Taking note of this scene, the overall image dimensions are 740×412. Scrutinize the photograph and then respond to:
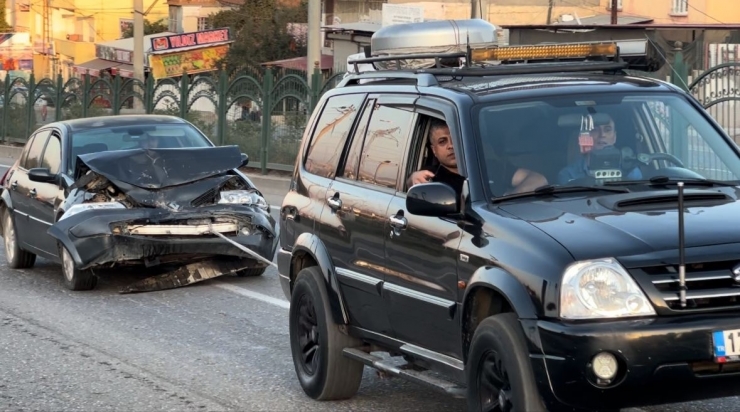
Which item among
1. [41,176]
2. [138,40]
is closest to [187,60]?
[138,40]

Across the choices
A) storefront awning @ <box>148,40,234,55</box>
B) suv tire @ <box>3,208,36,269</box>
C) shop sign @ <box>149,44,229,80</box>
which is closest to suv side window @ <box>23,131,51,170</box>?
suv tire @ <box>3,208,36,269</box>

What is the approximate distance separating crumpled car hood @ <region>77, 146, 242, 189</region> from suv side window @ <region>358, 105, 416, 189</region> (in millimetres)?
5111

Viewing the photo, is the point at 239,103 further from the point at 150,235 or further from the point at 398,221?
the point at 398,221

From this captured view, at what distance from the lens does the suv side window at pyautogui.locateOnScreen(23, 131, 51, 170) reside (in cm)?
1386

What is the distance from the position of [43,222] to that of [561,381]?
8.81 meters

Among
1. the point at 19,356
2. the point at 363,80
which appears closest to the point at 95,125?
the point at 19,356

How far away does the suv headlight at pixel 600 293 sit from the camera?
509 cm

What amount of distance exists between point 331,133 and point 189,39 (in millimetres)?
63201

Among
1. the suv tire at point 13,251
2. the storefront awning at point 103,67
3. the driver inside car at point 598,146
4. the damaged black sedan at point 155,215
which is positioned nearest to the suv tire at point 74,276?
the damaged black sedan at point 155,215

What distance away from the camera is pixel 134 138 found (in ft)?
43.9

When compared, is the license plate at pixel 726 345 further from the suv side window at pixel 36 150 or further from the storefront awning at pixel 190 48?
the storefront awning at pixel 190 48

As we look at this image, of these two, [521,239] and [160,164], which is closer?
[521,239]

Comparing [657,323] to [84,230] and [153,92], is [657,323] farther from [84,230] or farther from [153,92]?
[153,92]

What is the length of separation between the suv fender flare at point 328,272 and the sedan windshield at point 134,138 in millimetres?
5828
